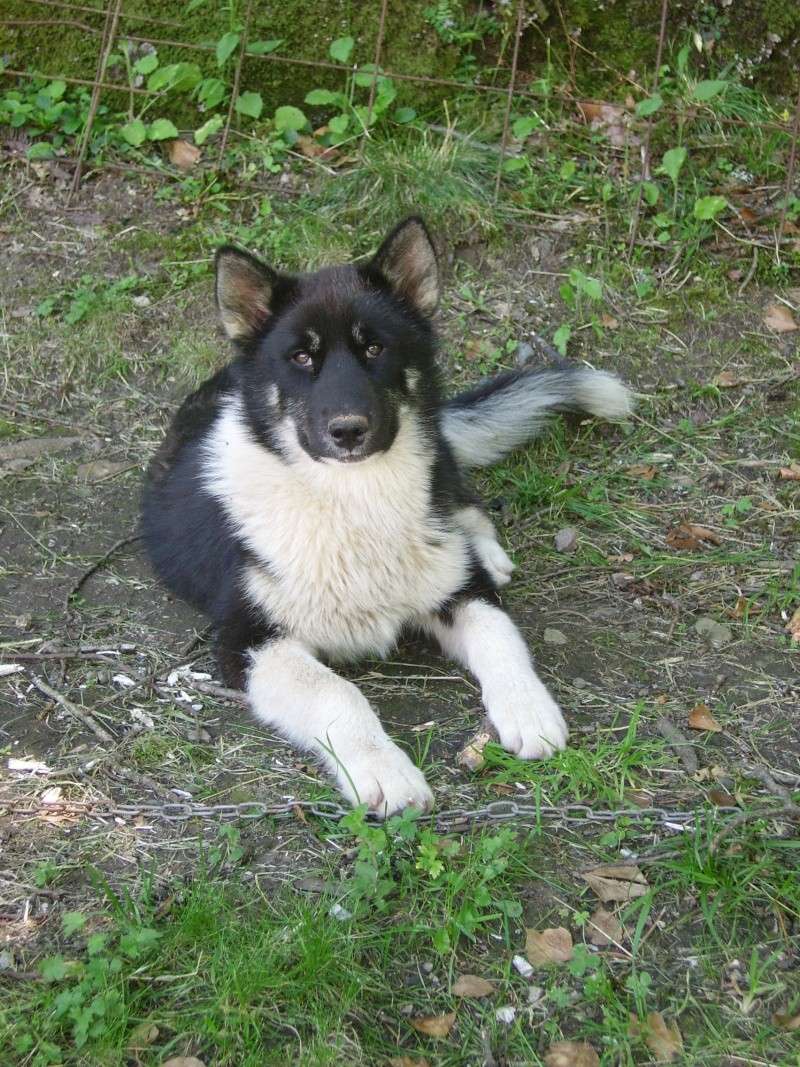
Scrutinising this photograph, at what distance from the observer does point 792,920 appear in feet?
9.14

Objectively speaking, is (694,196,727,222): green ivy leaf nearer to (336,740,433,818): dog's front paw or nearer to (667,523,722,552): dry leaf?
(667,523,722,552): dry leaf

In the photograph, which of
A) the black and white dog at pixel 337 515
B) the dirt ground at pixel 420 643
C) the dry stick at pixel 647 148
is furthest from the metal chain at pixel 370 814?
the dry stick at pixel 647 148

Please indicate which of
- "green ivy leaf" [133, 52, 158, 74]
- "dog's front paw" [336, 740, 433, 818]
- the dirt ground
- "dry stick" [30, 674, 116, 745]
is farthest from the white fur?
"green ivy leaf" [133, 52, 158, 74]

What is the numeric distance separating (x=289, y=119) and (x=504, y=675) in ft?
12.8

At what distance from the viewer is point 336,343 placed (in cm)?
355

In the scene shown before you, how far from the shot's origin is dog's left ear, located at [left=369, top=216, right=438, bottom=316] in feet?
12.2

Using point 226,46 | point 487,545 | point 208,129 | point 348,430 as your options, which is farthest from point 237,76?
point 348,430

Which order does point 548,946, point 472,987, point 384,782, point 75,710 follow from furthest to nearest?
1. point 75,710
2. point 384,782
3. point 548,946
4. point 472,987

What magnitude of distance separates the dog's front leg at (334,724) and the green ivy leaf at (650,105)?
3605mm

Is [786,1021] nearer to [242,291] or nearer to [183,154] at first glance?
[242,291]

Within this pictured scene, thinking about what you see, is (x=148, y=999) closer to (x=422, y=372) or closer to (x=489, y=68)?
(x=422, y=372)

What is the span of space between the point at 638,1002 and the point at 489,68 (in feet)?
17.2

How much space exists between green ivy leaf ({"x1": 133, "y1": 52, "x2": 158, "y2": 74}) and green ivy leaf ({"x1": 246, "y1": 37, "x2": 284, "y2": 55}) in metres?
0.53

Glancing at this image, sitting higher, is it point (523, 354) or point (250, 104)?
point (250, 104)
